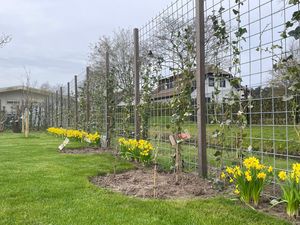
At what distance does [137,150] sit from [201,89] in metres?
2.14

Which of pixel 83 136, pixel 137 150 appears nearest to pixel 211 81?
pixel 137 150

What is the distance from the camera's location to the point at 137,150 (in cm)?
659

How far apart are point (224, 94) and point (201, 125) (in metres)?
0.44

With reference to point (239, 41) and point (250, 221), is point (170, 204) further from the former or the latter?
point (239, 41)

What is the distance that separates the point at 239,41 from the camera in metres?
4.11

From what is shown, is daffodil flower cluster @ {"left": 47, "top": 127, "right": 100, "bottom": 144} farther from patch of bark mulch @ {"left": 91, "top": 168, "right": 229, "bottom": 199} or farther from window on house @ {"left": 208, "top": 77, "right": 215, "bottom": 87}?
window on house @ {"left": 208, "top": 77, "right": 215, "bottom": 87}

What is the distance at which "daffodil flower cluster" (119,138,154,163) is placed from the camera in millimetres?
6242

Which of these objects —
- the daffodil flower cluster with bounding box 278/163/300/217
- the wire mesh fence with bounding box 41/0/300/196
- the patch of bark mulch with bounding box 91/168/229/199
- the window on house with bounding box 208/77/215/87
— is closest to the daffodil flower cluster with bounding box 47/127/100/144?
the wire mesh fence with bounding box 41/0/300/196

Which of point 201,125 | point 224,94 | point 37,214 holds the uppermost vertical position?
point 224,94

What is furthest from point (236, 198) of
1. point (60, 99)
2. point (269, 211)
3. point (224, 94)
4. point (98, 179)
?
point (60, 99)

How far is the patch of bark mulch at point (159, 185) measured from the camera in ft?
13.8

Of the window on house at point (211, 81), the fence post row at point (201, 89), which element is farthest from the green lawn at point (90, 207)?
the window on house at point (211, 81)

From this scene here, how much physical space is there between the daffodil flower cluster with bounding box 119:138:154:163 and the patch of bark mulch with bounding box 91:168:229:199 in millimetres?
575

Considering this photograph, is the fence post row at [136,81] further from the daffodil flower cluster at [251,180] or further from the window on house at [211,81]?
the daffodil flower cluster at [251,180]
